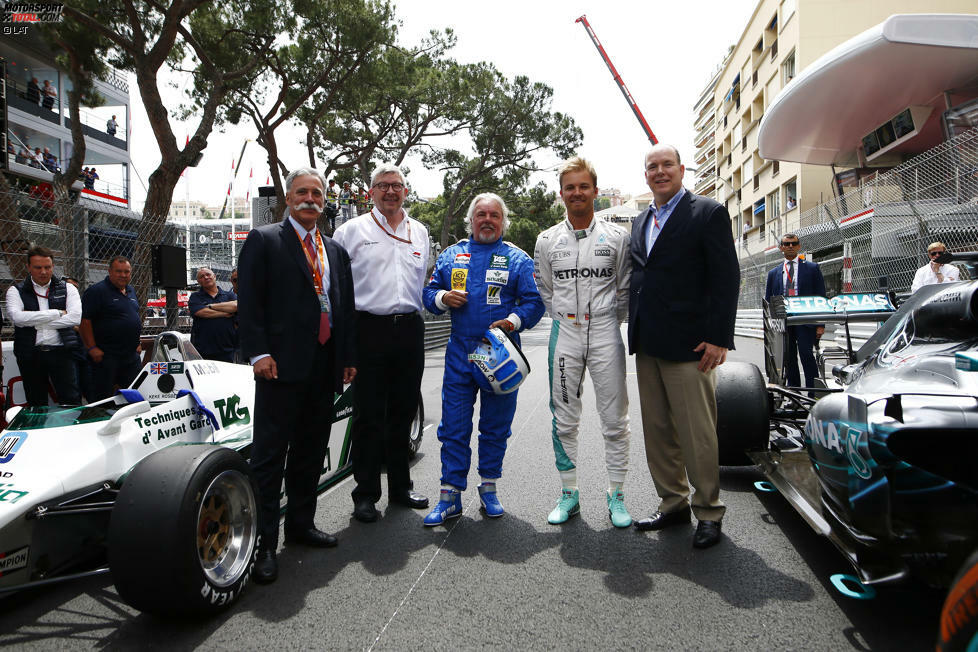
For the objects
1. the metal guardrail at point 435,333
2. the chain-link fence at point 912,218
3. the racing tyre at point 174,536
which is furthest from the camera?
the metal guardrail at point 435,333

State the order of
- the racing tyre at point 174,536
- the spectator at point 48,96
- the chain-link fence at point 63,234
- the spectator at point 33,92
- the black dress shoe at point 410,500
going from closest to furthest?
Answer: the racing tyre at point 174,536 < the black dress shoe at point 410,500 < the chain-link fence at point 63,234 < the spectator at point 33,92 < the spectator at point 48,96

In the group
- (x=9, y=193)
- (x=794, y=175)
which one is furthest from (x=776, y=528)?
(x=794, y=175)

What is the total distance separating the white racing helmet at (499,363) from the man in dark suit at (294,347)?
72 cm

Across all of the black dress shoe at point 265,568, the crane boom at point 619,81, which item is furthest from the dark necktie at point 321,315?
the crane boom at point 619,81

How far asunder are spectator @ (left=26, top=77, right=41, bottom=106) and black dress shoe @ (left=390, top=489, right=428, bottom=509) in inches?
1158

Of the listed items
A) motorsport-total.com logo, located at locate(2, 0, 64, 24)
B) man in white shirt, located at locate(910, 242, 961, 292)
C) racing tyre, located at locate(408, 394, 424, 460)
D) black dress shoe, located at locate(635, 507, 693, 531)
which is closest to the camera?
black dress shoe, located at locate(635, 507, 693, 531)

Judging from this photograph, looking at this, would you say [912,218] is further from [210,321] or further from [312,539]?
[312,539]

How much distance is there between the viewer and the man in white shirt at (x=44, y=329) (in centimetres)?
558

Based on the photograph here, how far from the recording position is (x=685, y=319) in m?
3.21

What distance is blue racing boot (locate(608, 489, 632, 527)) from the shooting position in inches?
134

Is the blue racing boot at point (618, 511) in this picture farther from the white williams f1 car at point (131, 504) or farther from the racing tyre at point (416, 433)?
the racing tyre at point (416, 433)

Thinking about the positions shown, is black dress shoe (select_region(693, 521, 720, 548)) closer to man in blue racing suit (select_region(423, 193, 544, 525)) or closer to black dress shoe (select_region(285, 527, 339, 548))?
man in blue racing suit (select_region(423, 193, 544, 525))

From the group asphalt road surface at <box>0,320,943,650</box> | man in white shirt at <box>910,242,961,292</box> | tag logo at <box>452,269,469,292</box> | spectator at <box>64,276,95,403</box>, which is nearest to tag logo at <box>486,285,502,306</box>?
tag logo at <box>452,269,469,292</box>

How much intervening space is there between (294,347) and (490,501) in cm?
145
